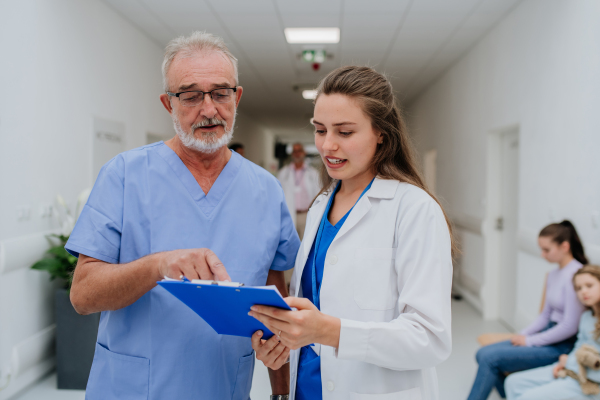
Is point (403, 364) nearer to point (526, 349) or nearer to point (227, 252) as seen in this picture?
point (227, 252)

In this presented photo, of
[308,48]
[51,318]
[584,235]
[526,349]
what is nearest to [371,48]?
[308,48]

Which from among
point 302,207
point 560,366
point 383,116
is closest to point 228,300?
point 383,116

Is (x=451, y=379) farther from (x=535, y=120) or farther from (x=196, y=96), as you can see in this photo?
(x=196, y=96)

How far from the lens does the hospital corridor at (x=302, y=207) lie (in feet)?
3.53

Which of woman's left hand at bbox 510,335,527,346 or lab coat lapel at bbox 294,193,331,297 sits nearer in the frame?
lab coat lapel at bbox 294,193,331,297

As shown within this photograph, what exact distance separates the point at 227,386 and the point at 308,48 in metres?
4.88

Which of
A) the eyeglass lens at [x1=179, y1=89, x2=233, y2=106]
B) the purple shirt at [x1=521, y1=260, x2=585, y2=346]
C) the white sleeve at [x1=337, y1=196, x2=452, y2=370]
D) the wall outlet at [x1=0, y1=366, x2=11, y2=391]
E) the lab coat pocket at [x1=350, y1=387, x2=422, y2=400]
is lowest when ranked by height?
the wall outlet at [x1=0, y1=366, x2=11, y2=391]

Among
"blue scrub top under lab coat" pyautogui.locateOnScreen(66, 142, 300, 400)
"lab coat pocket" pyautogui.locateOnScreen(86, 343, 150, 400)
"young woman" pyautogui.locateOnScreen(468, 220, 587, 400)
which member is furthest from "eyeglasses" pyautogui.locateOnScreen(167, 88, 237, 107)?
"young woman" pyautogui.locateOnScreen(468, 220, 587, 400)

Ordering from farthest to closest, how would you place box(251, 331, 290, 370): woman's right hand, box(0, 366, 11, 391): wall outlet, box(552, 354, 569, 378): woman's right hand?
box(0, 366, 11, 391): wall outlet
box(552, 354, 569, 378): woman's right hand
box(251, 331, 290, 370): woman's right hand

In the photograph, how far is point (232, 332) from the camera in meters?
1.10

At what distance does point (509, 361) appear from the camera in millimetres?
2576

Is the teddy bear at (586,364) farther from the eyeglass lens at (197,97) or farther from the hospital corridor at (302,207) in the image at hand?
the eyeglass lens at (197,97)

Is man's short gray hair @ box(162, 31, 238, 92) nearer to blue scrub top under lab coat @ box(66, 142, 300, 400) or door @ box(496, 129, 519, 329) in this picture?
blue scrub top under lab coat @ box(66, 142, 300, 400)

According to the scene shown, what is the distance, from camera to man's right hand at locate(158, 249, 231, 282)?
3.24 ft
